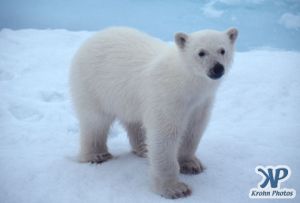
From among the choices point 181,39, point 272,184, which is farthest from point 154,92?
point 272,184

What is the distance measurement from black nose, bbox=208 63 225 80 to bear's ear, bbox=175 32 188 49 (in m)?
0.46

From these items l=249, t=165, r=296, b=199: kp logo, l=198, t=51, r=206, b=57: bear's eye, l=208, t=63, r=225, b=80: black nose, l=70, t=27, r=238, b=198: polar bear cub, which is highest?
l=198, t=51, r=206, b=57: bear's eye

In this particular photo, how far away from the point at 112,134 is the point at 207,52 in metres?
2.94

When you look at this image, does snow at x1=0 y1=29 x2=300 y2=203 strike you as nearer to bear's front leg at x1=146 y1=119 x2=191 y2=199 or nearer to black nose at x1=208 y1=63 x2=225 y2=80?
bear's front leg at x1=146 y1=119 x2=191 y2=199

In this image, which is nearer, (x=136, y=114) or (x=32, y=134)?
(x=136, y=114)

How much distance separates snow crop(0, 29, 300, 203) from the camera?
395 cm

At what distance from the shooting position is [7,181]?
402cm

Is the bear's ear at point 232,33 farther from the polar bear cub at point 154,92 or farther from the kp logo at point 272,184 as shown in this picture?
the kp logo at point 272,184

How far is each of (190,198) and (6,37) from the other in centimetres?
527

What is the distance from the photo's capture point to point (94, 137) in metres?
4.74

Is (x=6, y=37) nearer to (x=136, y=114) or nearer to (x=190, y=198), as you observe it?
(x=136, y=114)

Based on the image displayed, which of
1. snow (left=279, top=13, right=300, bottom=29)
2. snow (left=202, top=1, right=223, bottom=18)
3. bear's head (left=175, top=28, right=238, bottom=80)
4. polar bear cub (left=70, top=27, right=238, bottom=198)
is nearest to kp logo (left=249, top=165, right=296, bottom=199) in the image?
polar bear cub (left=70, top=27, right=238, bottom=198)

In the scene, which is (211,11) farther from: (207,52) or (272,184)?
(272,184)

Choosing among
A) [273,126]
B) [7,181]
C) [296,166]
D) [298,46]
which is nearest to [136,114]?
[7,181]
